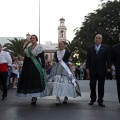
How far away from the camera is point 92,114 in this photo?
661 centimetres

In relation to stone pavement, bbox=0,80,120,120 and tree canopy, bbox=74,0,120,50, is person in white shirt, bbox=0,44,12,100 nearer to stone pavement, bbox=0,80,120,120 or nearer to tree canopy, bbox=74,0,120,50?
stone pavement, bbox=0,80,120,120

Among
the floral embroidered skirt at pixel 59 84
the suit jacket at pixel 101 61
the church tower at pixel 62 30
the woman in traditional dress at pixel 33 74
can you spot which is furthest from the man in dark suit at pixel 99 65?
the church tower at pixel 62 30

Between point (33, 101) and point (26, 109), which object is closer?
point (26, 109)

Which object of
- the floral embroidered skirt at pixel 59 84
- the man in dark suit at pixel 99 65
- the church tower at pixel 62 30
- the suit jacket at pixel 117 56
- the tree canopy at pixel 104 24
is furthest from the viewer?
the church tower at pixel 62 30

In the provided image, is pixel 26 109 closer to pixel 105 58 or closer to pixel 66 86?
pixel 66 86

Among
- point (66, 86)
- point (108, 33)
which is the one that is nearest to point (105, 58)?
point (66, 86)

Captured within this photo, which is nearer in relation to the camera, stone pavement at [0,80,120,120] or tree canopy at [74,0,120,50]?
stone pavement at [0,80,120,120]

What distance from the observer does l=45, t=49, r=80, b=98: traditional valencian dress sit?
27.1 ft

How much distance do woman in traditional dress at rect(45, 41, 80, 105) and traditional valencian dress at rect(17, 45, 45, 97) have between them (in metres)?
0.25

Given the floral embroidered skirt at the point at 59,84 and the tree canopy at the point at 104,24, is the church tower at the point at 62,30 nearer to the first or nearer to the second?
the tree canopy at the point at 104,24

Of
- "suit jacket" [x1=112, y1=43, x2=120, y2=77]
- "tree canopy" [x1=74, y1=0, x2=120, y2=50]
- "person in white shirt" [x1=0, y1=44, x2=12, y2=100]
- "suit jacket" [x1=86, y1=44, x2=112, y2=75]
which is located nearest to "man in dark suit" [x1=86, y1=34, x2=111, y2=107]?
"suit jacket" [x1=86, y1=44, x2=112, y2=75]

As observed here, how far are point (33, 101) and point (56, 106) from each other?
0.79 m

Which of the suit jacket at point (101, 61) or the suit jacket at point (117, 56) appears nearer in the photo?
the suit jacket at point (117, 56)

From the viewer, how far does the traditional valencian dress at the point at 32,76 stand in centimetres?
830
